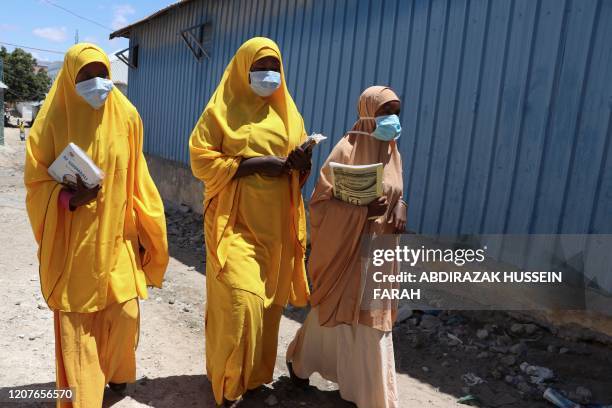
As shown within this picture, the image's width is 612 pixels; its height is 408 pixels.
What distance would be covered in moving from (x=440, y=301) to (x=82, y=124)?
352 centimetres

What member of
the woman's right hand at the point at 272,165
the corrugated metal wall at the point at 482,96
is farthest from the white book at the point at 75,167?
the corrugated metal wall at the point at 482,96

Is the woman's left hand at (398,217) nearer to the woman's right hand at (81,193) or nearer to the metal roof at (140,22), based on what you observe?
the woman's right hand at (81,193)

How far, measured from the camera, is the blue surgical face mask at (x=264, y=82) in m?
2.77

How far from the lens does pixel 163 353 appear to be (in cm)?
364

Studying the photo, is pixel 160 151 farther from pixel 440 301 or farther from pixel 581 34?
pixel 581 34

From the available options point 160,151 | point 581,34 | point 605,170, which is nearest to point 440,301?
point 605,170

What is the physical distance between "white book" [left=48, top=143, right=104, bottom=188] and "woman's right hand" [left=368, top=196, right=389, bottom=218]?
1.39 m

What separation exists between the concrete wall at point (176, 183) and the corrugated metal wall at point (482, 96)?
10.5 feet

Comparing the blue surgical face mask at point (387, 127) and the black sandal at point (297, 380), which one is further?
the black sandal at point (297, 380)

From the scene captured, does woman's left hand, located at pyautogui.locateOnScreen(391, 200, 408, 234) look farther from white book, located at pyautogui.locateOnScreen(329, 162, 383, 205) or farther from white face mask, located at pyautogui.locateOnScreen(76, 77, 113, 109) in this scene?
white face mask, located at pyautogui.locateOnScreen(76, 77, 113, 109)

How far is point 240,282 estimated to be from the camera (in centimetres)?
271

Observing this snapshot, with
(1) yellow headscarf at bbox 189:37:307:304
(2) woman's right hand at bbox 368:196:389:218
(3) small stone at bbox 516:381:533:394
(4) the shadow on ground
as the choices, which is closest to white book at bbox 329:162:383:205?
(2) woman's right hand at bbox 368:196:389:218

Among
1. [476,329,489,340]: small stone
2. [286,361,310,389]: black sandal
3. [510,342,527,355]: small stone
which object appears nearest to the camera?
[286,361,310,389]: black sandal

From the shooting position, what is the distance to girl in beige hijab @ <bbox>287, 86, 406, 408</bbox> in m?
2.71
